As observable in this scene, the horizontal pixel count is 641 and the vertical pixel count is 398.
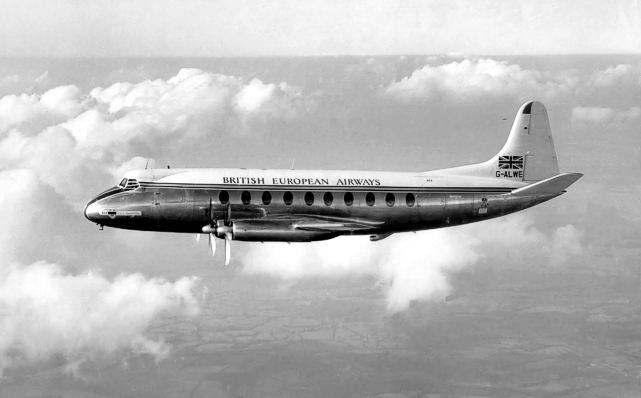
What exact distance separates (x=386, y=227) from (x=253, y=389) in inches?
2641

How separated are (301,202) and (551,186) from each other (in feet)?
37.5

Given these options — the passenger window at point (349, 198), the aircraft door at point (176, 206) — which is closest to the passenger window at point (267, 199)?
the aircraft door at point (176, 206)

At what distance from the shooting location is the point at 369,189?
1163 inches

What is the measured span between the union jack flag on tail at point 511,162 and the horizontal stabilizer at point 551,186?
1385 millimetres

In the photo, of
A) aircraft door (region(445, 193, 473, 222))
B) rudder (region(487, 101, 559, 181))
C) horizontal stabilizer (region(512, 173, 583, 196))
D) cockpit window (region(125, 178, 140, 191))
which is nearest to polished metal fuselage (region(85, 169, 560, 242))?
cockpit window (region(125, 178, 140, 191))

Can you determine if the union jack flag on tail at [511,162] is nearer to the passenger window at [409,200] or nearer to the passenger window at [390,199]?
the passenger window at [409,200]

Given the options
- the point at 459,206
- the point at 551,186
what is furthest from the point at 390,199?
the point at 551,186

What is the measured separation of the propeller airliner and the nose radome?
0.04 m

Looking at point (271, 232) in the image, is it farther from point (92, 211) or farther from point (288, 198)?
point (92, 211)

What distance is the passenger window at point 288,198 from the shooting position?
94.4ft

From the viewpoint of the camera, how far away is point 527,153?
105 ft

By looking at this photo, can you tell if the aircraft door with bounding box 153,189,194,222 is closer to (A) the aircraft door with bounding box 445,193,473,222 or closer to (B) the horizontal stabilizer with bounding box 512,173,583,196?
(A) the aircraft door with bounding box 445,193,473,222

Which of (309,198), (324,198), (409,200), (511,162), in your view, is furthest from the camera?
(511,162)

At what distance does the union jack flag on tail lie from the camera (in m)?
31.9
